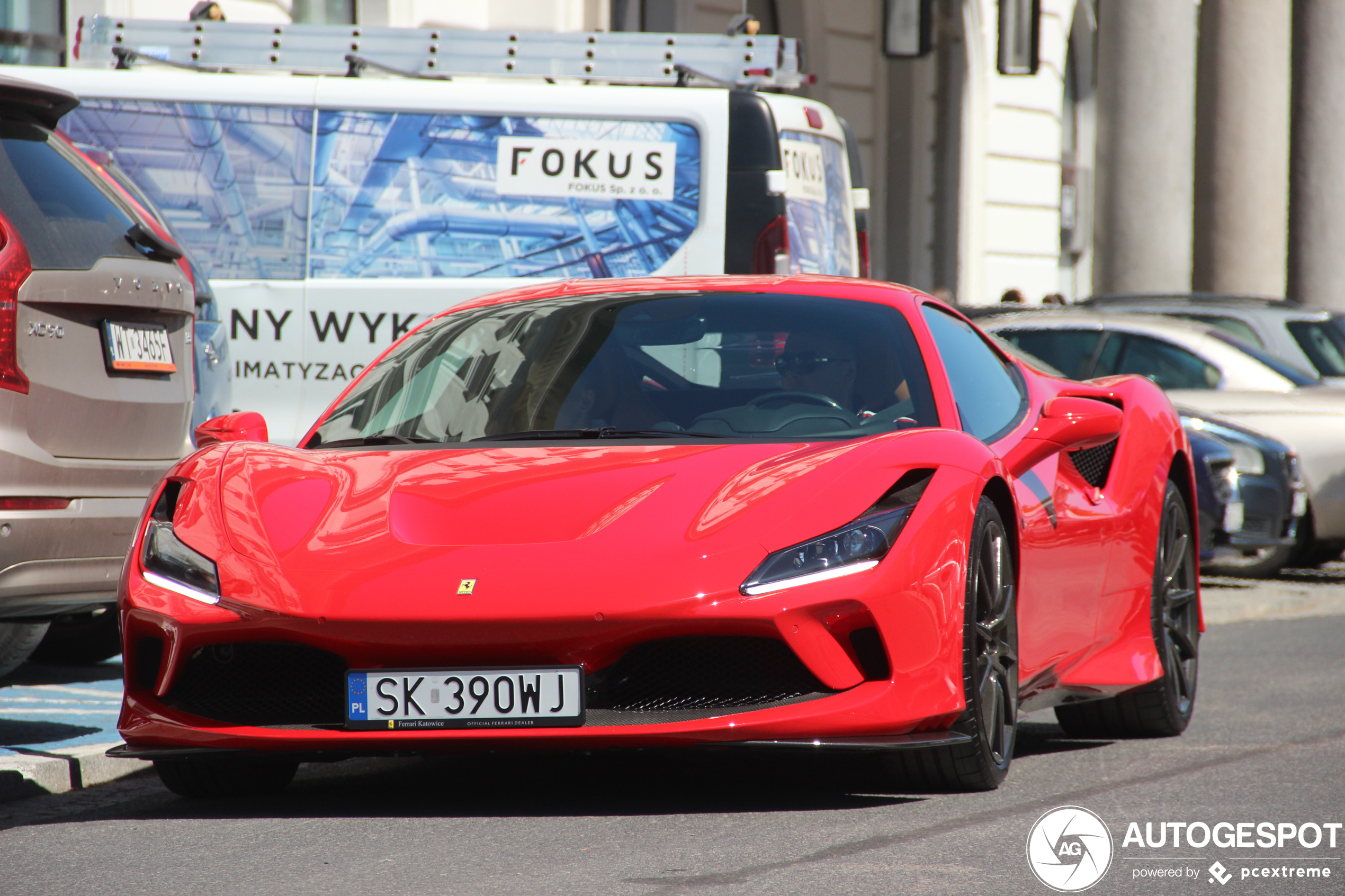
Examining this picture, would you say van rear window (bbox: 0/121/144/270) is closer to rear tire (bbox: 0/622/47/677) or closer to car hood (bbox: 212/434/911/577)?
car hood (bbox: 212/434/911/577)

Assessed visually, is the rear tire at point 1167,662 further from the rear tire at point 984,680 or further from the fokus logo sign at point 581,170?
the fokus logo sign at point 581,170

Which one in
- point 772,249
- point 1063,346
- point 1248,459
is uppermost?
point 772,249

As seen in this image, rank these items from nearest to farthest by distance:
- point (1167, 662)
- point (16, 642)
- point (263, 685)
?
1. point (263, 685)
2. point (1167, 662)
3. point (16, 642)

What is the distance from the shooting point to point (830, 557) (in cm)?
457

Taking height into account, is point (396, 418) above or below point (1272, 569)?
above

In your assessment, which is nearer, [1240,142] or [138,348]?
[138,348]

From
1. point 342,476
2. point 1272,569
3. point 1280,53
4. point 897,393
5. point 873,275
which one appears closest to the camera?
point 342,476

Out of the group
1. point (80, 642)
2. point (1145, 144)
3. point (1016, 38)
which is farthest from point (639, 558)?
point (1145, 144)

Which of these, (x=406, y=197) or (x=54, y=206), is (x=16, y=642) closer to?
(x=54, y=206)

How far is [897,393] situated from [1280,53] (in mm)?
15112

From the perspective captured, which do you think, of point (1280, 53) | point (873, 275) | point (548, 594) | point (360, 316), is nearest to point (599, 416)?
point (548, 594)

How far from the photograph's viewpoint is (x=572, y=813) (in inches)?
189

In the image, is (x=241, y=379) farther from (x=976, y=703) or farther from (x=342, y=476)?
(x=976, y=703)

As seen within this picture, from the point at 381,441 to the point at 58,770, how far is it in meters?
1.19
